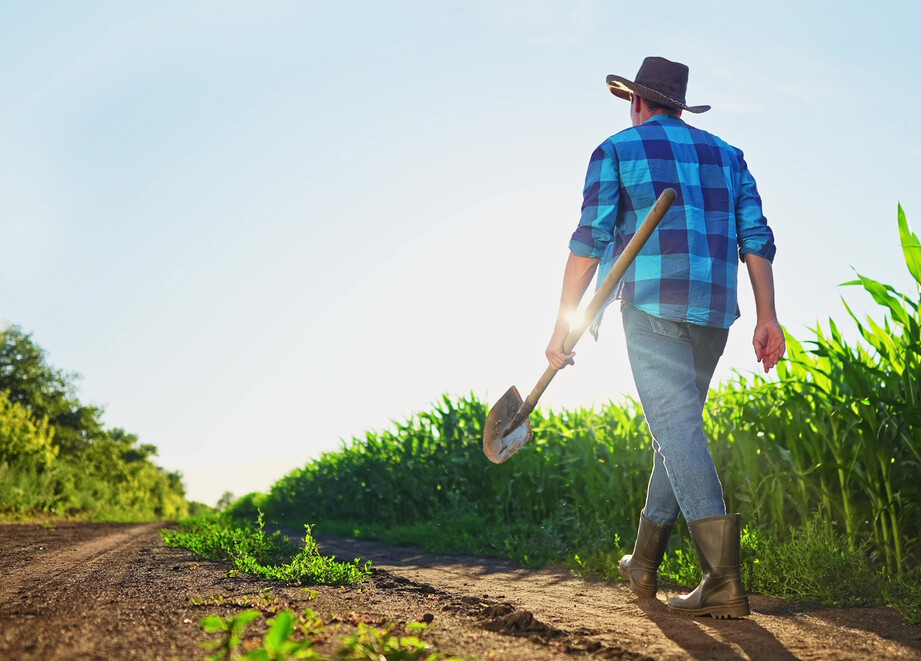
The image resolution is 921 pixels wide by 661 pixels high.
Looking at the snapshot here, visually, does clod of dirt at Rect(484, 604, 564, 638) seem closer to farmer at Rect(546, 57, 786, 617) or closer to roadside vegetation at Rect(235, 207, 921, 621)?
farmer at Rect(546, 57, 786, 617)

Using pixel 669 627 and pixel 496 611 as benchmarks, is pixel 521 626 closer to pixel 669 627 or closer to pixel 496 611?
pixel 496 611

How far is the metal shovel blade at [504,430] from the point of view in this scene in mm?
4176

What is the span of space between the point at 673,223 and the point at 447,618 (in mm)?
1825

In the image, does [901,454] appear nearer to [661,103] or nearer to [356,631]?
[661,103]

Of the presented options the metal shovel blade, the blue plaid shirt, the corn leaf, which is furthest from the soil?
the corn leaf

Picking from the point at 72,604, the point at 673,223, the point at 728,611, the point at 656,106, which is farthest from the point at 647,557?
the point at 72,604

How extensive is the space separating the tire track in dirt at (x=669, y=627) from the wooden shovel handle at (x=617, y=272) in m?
1.03

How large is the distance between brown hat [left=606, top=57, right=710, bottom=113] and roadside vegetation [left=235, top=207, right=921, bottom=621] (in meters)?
1.60

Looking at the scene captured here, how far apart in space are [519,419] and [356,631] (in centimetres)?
193

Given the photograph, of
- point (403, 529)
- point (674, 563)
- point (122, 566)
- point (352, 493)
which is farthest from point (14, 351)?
point (674, 563)

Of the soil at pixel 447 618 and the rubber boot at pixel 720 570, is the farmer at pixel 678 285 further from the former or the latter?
the soil at pixel 447 618

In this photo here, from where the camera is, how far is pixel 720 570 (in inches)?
112

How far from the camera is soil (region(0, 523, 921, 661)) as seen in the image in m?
2.13

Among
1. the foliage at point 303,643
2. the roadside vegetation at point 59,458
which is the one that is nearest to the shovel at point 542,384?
the foliage at point 303,643
